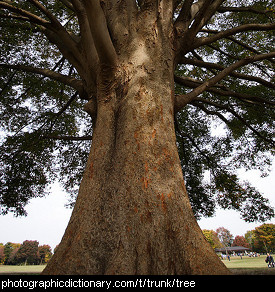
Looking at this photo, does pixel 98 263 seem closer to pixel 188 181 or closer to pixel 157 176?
pixel 157 176

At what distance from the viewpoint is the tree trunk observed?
1.81 m

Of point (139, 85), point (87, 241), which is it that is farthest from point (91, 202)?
point (139, 85)

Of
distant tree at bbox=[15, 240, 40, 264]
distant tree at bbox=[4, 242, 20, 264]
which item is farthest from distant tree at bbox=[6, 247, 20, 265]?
distant tree at bbox=[15, 240, 40, 264]

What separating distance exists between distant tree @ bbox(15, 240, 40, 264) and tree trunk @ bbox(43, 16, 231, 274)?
228 feet

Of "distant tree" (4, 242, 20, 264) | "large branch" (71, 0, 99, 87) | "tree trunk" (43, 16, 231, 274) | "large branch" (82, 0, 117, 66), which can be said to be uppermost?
"large branch" (71, 0, 99, 87)

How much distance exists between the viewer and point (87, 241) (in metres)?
1.92

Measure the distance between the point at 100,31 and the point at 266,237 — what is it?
66121 mm

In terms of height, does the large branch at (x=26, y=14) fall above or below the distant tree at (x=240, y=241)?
above

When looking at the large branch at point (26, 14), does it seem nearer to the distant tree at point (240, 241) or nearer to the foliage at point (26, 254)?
the foliage at point (26, 254)

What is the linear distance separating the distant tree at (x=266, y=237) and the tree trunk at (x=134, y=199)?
211 feet

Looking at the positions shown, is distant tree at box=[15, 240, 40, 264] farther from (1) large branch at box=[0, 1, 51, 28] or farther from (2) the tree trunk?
(2) the tree trunk

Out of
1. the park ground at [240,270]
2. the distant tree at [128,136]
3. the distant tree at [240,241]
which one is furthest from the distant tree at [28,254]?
the distant tree at [240,241]

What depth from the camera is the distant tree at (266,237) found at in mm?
53719

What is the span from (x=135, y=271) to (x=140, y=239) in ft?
0.80
